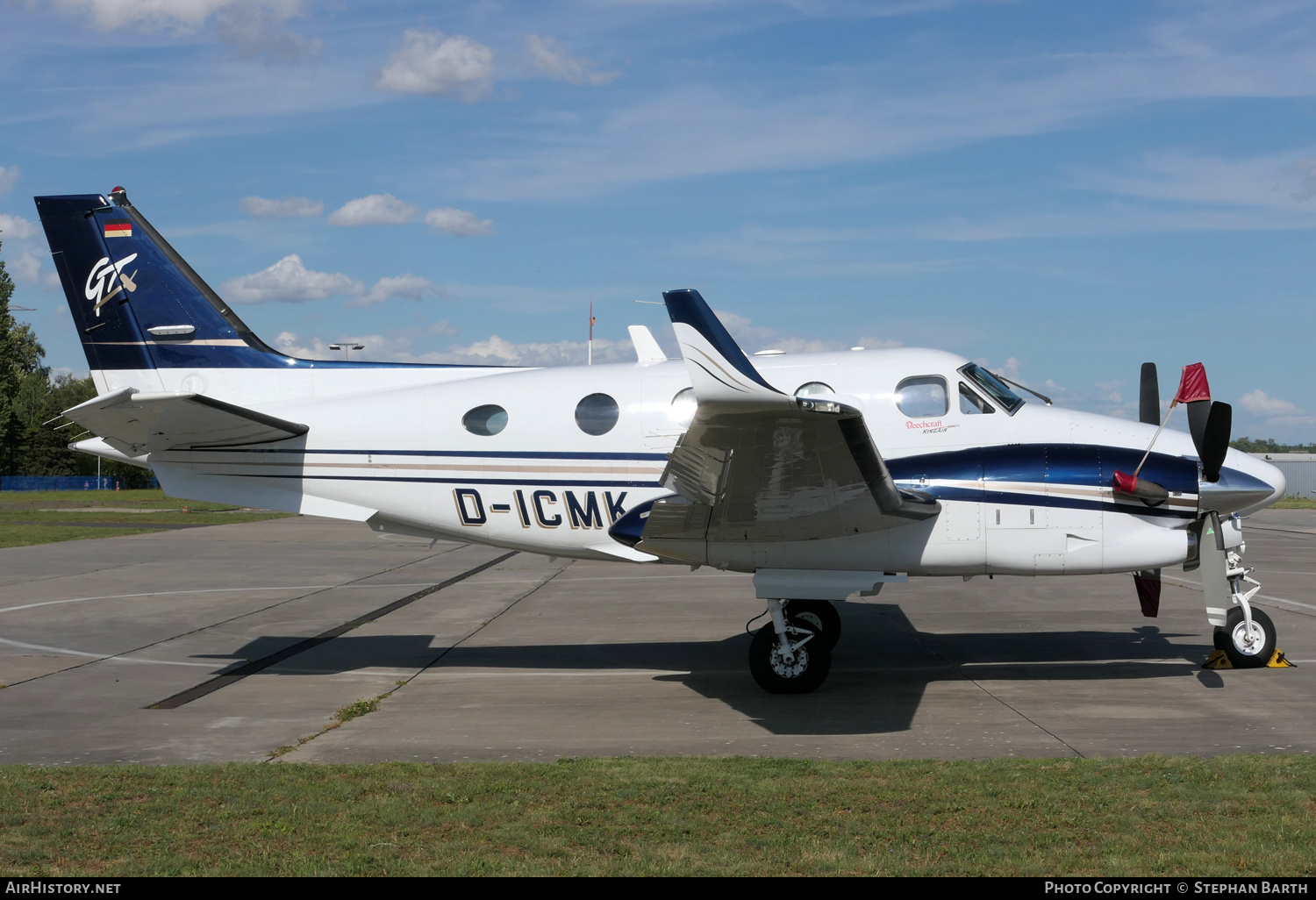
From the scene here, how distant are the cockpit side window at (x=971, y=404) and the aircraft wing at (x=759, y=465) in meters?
1.11

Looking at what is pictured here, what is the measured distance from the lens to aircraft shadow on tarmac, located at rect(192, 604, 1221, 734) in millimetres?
8945

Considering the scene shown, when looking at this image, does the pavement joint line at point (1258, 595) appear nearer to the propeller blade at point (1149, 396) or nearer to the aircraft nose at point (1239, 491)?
the propeller blade at point (1149, 396)

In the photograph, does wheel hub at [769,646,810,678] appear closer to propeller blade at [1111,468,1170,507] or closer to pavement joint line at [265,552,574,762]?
propeller blade at [1111,468,1170,507]

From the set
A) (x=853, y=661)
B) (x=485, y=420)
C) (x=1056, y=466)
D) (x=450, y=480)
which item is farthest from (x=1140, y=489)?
(x=450, y=480)

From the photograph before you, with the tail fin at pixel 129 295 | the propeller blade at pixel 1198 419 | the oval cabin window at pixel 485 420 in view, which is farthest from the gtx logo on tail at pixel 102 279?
the propeller blade at pixel 1198 419

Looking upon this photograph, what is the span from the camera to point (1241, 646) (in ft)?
32.4

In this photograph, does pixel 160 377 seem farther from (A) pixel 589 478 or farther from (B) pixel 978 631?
(B) pixel 978 631

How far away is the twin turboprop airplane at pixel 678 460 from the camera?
9203 mm

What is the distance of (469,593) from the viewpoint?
17.1 meters

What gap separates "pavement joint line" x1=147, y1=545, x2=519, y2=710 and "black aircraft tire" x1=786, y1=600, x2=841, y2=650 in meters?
5.87

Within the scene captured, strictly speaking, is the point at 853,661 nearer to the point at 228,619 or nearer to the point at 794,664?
the point at 794,664

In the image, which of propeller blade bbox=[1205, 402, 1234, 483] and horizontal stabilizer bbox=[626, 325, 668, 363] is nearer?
propeller blade bbox=[1205, 402, 1234, 483]

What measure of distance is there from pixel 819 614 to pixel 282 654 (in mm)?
6385

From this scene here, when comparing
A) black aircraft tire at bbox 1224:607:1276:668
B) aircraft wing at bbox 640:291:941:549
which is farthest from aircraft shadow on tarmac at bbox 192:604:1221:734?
aircraft wing at bbox 640:291:941:549
